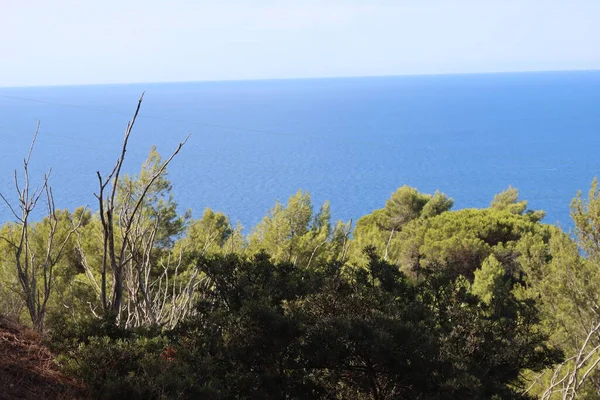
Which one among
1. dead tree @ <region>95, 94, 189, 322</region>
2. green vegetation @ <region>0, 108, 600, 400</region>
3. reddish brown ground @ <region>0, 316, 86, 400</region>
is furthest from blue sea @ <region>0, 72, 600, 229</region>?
dead tree @ <region>95, 94, 189, 322</region>

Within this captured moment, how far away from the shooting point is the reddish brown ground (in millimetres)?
3490

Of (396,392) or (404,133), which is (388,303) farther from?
(404,133)

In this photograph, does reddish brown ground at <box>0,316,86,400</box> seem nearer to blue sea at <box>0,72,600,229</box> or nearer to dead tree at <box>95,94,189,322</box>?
dead tree at <box>95,94,189,322</box>

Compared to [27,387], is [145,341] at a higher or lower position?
higher

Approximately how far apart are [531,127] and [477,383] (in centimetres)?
9086

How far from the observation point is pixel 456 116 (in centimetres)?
10375

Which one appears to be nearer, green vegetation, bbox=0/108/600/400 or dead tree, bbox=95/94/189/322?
dead tree, bbox=95/94/189/322

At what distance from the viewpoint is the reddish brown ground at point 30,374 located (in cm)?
349

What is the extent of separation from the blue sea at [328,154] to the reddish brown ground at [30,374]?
28.3m

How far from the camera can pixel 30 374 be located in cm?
372

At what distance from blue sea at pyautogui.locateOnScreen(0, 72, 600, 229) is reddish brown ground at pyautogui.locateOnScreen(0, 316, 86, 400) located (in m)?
28.3

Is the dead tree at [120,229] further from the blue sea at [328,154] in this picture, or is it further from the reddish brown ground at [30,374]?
the blue sea at [328,154]

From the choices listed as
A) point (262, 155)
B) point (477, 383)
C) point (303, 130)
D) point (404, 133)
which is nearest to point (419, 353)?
point (477, 383)

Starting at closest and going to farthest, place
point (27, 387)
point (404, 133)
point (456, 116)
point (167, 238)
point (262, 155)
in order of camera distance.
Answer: point (27, 387) → point (167, 238) → point (262, 155) → point (404, 133) → point (456, 116)
